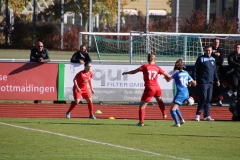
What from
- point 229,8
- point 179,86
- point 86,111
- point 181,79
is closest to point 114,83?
point 86,111

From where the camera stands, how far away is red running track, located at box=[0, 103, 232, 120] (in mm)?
19650

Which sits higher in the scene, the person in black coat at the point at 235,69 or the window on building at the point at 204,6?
the window on building at the point at 204,6

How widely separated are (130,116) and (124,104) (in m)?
3.88

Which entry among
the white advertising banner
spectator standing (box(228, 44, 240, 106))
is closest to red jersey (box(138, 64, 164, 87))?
spectator standing (box(228, 44, 240, 106))

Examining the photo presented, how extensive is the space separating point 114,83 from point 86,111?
7.87 feet

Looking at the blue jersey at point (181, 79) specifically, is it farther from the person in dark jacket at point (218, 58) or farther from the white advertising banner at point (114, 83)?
the white advertising banner at point (114, 83)

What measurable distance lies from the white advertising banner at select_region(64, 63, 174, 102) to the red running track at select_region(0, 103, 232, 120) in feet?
1.23

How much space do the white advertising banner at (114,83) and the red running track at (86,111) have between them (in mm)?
376

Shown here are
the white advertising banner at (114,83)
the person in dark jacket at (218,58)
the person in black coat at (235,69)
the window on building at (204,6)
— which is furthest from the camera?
the window on building at (204,6)

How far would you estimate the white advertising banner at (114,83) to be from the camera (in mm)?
23016

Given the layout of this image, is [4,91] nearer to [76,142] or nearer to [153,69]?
[153,69]

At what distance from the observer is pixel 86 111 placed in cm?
2112

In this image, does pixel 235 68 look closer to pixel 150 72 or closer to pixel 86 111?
pixel 86 111

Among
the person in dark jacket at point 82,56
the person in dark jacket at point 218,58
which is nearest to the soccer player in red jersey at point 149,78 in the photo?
the person in dark jacket at point 218,58
